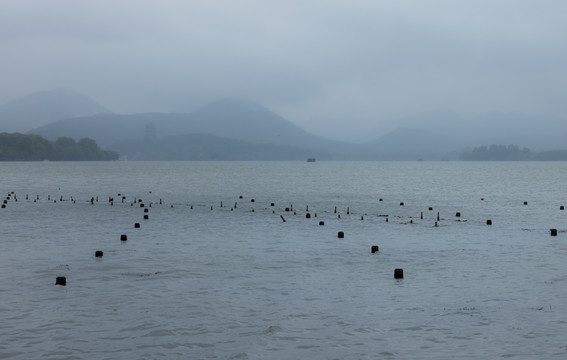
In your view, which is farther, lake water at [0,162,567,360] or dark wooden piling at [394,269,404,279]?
dark wooden piling at [394,269,404,279]

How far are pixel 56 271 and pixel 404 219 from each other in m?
38.9

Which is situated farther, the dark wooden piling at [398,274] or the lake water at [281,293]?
the dark wooden piling at [398,274]

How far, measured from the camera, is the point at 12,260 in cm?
3553

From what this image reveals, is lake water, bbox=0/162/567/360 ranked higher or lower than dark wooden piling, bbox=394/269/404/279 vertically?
lower

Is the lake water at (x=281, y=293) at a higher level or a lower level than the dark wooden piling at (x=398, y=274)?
lower

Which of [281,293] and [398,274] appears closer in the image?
[281,293]

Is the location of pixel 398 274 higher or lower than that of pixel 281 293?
higher

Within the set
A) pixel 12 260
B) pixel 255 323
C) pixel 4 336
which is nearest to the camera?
pixel 4 336

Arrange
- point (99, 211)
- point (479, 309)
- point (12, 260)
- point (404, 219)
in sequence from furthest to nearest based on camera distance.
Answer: point (99, 211) < point (404, 219) < point (12, 260) < point (479, 309)

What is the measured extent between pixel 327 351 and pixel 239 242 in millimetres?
25312

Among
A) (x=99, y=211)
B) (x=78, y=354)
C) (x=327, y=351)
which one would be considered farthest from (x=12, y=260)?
(x=99, y=211)

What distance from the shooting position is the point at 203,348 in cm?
2027

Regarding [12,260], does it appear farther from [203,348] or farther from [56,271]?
[203,348]

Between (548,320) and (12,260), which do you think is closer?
(548,320)
